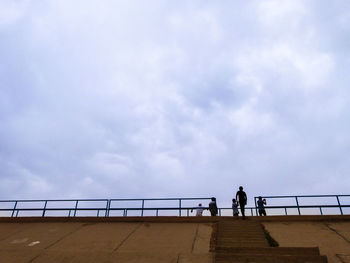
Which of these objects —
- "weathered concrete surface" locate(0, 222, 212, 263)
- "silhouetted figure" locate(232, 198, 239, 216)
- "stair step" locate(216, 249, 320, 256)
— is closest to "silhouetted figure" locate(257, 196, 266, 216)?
"silhouetted figure" locate(232, 198, 239, 216)

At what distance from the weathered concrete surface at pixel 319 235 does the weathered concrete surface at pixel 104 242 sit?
103 inches

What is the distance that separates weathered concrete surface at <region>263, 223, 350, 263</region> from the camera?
8.75 metres

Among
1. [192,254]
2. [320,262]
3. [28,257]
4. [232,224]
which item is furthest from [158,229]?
[320,262]

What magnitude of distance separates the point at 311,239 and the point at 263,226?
217 cm

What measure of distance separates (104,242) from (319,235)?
24.9ft

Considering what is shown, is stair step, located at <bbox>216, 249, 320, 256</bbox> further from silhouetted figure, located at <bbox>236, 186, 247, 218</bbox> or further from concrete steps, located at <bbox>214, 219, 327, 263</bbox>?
silhouetted figure, located at <bbox>236, 186, 247, 218</bbox>

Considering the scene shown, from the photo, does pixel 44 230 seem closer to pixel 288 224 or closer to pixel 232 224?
pixel 232 224

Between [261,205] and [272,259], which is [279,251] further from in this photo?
[261,205]

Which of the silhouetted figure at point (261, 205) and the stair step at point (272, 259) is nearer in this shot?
the stair step at point (272, 259)

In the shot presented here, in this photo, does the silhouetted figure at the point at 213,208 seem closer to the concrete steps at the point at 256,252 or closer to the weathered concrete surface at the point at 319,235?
the weathered concrete surface at the point at 319,235

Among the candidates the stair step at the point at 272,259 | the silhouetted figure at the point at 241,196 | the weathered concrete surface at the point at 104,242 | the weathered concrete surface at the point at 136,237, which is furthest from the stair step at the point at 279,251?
the silhouetted figure at the point at 241,196

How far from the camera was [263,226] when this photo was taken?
12086 mm

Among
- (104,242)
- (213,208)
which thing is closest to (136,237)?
(104,242)

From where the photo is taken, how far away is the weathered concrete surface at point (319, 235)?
8.75 m
